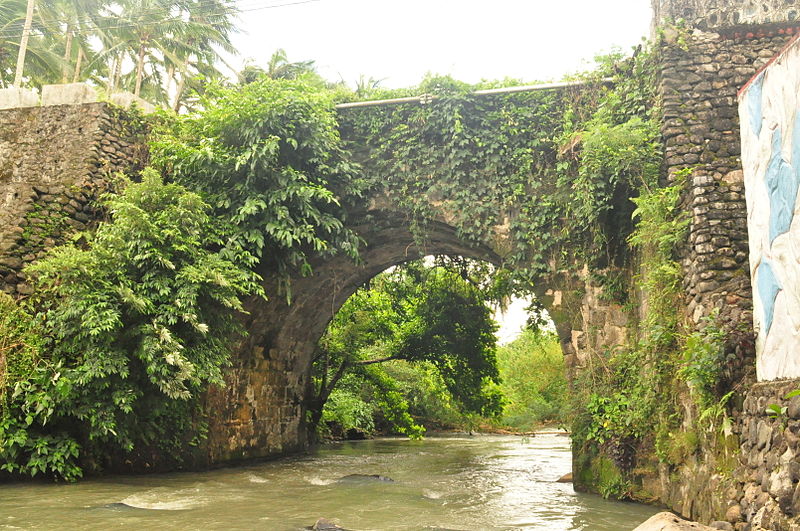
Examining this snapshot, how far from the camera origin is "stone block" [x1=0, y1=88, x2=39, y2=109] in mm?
10852

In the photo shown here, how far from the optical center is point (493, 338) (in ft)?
52.1

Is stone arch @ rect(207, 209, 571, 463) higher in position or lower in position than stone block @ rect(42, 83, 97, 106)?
lower

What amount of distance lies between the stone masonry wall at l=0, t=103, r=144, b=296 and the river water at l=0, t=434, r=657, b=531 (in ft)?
10.7

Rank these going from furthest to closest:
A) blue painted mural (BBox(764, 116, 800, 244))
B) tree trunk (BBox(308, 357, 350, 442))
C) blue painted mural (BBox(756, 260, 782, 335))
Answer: tree trunk (BBox(308, 357, 350, 442)) → blue painted mural (BBox(756, 260, 782, 335)) → blue painted mural (BBox(764, 116, 800, 244))

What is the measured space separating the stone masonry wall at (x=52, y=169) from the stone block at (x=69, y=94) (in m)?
0.11

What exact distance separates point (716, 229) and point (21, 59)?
60.2 feet

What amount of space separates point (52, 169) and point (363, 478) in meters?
6.23

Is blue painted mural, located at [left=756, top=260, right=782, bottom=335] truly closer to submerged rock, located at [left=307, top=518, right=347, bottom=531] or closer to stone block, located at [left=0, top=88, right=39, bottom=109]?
submerged rock, located at [left=307, top=518, right=347, bottom=531]

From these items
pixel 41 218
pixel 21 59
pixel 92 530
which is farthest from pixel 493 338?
pixel 21 59

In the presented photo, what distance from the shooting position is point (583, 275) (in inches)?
357

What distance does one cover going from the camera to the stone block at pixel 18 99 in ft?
35.6

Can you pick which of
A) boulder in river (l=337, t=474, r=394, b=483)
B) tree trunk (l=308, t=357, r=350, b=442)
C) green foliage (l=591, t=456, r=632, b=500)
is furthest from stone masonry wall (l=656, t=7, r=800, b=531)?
tree trunk (l=308, t=357, r=350, b=442)

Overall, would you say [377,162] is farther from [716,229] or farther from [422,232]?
[716,229]

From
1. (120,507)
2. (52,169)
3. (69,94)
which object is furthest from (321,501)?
(69,94)
